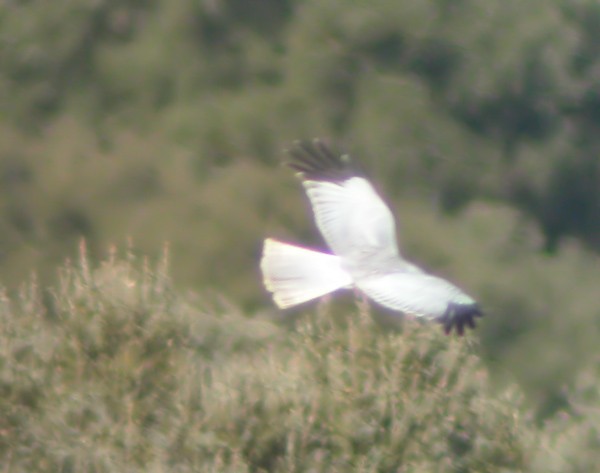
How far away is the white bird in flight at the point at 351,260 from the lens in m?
4.00

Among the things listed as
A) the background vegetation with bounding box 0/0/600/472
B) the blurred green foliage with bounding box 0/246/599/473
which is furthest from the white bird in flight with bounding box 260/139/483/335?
the background vegetation with bounding box 0/0/600/472

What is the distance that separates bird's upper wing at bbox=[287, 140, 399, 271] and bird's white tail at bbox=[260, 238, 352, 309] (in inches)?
2.7

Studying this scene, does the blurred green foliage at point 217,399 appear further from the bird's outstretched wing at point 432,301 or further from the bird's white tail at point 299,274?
the bird's outstretched wing at point 432,301

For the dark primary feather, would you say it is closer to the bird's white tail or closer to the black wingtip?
the bird's white tail

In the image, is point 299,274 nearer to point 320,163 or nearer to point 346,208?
point 346,208

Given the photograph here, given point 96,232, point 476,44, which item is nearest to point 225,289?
point 96,232

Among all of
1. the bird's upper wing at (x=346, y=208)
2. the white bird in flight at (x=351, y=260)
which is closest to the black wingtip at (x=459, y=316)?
the white bird in flight at (x=351, y=260)

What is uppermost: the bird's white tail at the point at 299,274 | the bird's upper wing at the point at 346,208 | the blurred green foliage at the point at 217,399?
the bird's upper wing at the point at 346,208

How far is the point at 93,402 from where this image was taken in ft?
15.5

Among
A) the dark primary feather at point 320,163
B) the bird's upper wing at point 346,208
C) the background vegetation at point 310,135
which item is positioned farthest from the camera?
the background vegetation at point 310,135

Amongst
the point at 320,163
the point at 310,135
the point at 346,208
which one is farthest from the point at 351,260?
the point at 310,135

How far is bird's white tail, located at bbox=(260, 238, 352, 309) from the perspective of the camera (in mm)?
4332

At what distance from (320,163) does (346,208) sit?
1.08 ft

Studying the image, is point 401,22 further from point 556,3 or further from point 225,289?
point 225,289
